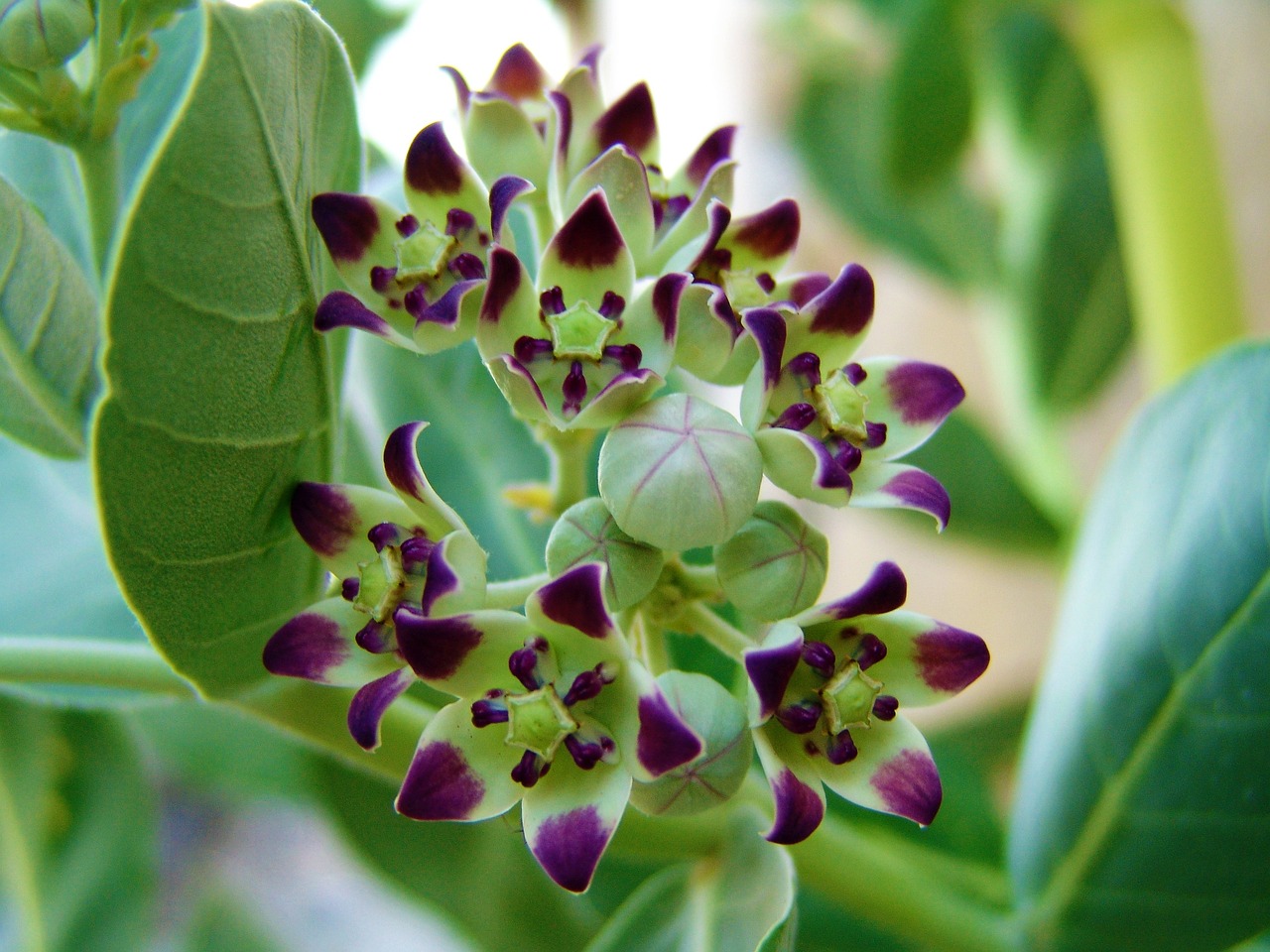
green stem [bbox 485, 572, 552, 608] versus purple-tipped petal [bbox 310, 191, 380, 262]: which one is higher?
purple-tipped petal [bbox 310, 191, 380, 262]

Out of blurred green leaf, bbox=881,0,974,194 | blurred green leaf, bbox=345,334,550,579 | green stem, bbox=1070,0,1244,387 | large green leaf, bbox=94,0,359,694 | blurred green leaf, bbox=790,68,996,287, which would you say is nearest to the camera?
large green leaf, bbox=94,0,359,694

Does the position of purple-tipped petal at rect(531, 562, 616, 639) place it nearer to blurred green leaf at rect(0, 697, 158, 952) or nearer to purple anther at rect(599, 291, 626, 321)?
purple anther at rect(599, 291, 626, 321)

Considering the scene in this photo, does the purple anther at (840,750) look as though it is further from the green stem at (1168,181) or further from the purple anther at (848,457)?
the green stem at (1168,181)

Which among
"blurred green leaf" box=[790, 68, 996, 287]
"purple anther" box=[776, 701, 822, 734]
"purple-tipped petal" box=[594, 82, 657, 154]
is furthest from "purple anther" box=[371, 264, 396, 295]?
"blurred green leaf" box=[790, 68, 996, 287]

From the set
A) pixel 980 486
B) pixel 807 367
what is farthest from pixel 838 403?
pixel 980 486

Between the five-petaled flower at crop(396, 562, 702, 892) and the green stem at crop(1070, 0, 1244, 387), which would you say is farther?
the green stem at crop(1070, 0, 1244, 387)

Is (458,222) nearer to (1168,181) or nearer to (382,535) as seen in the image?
(382,535)

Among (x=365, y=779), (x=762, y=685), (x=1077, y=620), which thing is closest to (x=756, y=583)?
(x=762, y=685)
